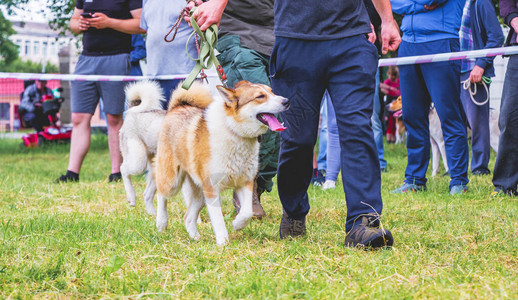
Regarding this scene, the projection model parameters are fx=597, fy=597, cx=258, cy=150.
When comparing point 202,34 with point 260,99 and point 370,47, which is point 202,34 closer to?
point 260,99

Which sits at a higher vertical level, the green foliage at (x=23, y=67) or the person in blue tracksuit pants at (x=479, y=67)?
the person in blue tracksuit pants at (x=479, y=67)

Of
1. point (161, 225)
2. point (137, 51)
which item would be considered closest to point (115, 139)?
point (137, 51)

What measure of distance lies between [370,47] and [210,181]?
1.19 m

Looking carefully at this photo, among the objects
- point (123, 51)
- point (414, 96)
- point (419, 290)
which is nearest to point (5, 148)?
point (123, 51)

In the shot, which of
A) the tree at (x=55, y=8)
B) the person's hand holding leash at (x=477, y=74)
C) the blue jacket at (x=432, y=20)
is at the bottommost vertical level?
the tree at (x=55, y=8)

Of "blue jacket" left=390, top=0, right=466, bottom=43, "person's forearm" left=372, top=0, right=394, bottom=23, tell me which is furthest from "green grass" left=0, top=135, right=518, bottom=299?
"blue jacket" left=390, top=0, right=466, bottom=43

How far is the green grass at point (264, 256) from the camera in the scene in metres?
2.39

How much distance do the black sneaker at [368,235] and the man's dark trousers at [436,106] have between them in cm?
270

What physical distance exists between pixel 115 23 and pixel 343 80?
164 inches

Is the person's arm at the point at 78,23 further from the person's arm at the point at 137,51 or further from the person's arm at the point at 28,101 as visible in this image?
the person's arm at the point at 28,101

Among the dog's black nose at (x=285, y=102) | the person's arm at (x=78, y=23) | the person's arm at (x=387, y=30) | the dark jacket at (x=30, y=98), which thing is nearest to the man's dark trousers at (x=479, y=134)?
the person's arm at (x=387, y=30)

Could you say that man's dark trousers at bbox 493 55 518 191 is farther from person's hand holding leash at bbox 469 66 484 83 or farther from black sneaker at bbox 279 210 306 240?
black sneaker at bbox 279 210 306 240

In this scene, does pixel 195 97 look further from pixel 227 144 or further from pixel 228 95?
pixel 227 144

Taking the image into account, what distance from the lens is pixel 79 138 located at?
7.02 meters
